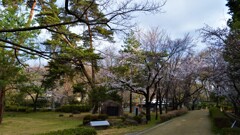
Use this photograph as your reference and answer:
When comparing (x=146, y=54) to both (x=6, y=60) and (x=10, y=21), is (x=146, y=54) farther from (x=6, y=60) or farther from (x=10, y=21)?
(x=10, y=21)

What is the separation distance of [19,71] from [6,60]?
4.94 ft

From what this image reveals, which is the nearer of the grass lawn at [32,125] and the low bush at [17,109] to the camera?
the grass lawn at [32,125]

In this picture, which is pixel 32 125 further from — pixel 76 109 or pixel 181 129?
pixel 76 109

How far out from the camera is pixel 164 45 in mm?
25828

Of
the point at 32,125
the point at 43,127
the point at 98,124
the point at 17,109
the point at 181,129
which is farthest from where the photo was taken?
the point at 17,109

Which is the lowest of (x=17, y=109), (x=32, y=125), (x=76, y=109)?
(x=32, y=125)

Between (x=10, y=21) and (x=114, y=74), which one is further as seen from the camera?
(x=114, y=74)

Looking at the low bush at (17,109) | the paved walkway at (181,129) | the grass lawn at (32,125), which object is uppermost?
the low bush at (17,109)

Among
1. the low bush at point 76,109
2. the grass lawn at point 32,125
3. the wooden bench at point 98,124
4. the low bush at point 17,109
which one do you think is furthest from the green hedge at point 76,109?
the wooden bench at point 98,124

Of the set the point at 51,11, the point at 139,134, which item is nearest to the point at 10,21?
the point at 51,11

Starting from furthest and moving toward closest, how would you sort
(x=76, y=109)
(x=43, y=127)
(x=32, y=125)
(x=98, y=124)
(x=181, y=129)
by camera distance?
1. (x=76, y=109)
2. (x=32, y=125)
3. (x=43, y=127)
4. (x=98, y=124)
5. (x=181, y=129)

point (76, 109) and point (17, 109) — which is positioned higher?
point (76, 109)

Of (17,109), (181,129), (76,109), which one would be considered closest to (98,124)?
(181,129)

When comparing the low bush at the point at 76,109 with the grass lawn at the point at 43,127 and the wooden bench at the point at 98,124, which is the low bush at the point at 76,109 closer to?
the grass lawn at the point at 43,127
